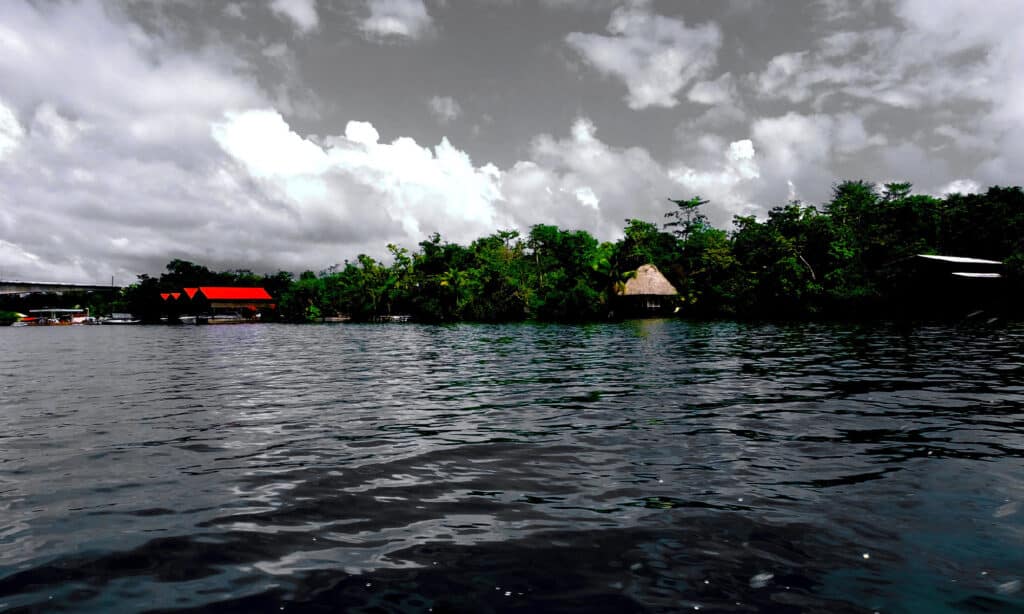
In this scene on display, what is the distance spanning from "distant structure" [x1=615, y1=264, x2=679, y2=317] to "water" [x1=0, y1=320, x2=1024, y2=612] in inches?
2014

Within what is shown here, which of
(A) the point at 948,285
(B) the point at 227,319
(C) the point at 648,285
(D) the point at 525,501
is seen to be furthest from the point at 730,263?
(B) the point at 227,319

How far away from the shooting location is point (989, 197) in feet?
184

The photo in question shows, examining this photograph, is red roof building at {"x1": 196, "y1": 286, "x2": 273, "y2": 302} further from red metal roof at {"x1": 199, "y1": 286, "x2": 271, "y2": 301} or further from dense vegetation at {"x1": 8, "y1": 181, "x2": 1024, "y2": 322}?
dense vegetation at {"x1": 8, "y1": 181, "x2": 1024, "y2": 322}

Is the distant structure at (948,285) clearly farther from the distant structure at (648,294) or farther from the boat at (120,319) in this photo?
the boat at (120,319)

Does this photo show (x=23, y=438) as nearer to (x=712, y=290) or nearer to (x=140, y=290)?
(x=712, y=290)

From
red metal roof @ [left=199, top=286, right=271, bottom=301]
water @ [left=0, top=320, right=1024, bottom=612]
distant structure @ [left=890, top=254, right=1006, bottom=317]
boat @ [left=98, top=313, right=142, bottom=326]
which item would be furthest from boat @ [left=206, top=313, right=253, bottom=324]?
distant structure @ [left=890, top=254, right=1006, bottom=317]

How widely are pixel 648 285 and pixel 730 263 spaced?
361 inches

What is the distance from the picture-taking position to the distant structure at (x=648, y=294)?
62625mm

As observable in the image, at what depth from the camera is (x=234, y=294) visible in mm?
116000

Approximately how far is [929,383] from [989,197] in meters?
60.4

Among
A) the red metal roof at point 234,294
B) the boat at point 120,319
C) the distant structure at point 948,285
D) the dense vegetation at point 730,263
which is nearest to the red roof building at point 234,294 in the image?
the red metal roof at point 234,294

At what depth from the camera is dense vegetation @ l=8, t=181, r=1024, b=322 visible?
49.2 meters

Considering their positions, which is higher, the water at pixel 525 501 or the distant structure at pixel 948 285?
the distant structure at pixel 948 285

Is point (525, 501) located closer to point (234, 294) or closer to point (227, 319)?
point (227, 319)
